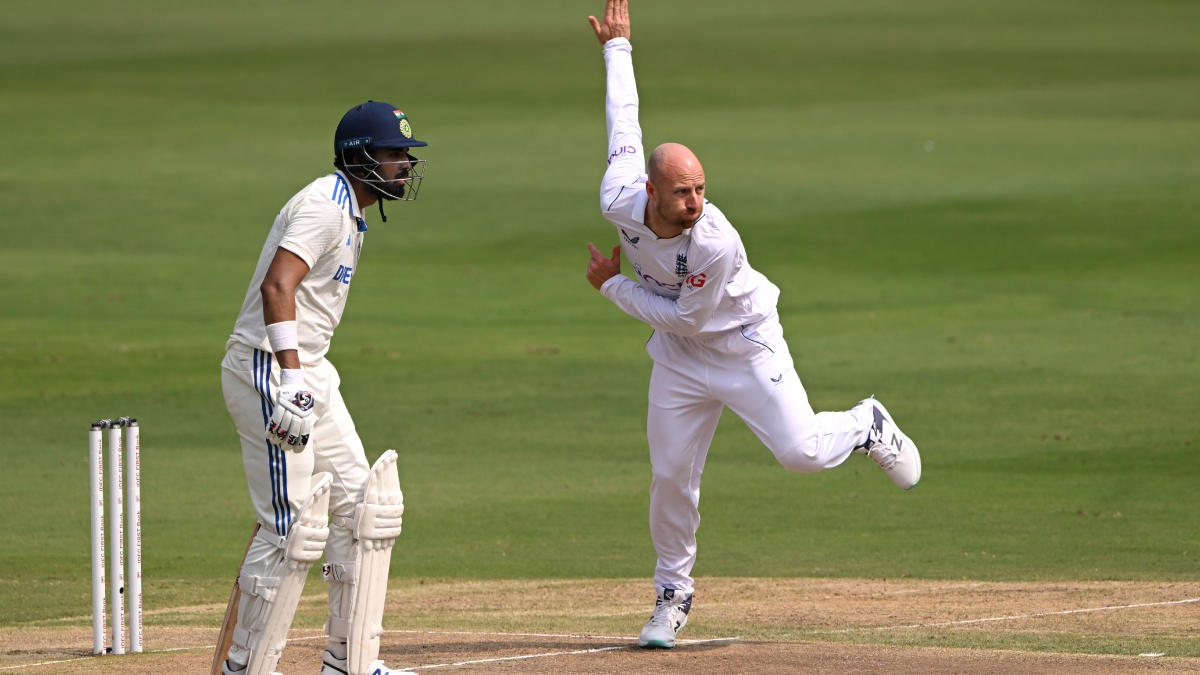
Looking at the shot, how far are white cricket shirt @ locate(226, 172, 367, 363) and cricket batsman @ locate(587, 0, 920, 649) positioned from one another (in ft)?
4.57

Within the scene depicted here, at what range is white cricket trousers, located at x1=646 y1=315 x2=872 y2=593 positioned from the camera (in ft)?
26.6

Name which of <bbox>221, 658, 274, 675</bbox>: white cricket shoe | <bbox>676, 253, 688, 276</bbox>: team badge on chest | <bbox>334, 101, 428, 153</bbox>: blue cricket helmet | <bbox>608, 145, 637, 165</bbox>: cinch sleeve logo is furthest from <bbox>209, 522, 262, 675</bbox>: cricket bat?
<bbox>608, 145, 637, 165</bbox>: cinch sleeve logo

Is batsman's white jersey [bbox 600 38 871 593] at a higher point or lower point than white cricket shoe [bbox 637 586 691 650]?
higher

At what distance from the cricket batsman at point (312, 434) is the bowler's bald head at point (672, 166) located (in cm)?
110

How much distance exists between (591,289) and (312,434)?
18262 millimetres

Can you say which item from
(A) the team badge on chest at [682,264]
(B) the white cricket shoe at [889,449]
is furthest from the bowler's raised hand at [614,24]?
(B) the white cricket shoe at [889,449]

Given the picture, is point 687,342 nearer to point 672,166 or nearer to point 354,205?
point 672,166

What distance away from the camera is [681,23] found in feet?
207

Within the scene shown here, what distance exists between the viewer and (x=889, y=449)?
8.59 meters

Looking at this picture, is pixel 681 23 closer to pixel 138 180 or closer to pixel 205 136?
pixel 205 136

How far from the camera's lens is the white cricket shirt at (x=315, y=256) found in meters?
6.91

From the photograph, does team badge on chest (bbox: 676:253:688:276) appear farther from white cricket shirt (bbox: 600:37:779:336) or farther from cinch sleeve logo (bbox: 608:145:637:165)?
cinch sleeve logo (bbox: 608:145:637:165)

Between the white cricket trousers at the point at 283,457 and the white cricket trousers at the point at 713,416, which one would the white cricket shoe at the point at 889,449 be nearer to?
the white cricket trousers at the point at 713,416

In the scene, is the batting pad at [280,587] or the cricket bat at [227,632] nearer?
the batting pad at [280,587]
